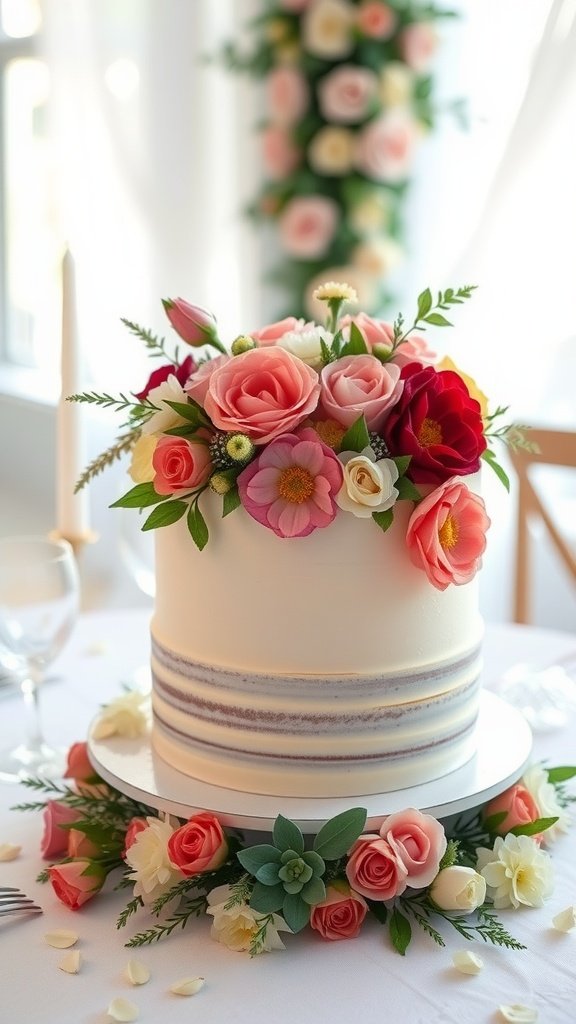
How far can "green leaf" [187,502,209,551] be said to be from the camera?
0.89 metres

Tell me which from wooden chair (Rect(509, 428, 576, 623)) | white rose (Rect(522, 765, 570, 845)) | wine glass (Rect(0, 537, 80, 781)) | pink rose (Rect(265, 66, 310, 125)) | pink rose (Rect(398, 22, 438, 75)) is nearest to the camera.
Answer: white rose (Rect(522, 765, 570, 845))

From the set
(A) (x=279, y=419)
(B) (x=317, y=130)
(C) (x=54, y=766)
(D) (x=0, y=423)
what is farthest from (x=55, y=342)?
(A) (x=279, y=419)

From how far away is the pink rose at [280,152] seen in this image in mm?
2988

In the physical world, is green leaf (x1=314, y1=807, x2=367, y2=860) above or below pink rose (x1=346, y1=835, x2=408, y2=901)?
above

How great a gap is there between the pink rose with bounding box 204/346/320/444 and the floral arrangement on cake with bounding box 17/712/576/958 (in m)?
0.29

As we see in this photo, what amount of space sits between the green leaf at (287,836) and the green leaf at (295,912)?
34mm


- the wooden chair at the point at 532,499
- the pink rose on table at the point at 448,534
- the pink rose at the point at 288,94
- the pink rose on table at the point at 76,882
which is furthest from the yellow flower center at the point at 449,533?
the pink rose at the point at 288,94

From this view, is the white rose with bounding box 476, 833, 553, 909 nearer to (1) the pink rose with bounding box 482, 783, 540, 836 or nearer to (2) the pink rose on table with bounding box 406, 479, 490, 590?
(1) the pink rose with bounding box 482, 783, 540, 836

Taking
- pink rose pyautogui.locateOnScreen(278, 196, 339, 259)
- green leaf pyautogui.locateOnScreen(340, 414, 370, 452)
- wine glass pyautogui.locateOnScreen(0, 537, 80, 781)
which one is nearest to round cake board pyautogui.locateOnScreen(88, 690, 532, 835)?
wine glass pyautogui.locateOnScreen(0, 537, 80, 781)

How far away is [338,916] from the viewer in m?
0.85

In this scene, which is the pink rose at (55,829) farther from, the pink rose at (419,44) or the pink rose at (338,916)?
the pink rose at (419,44)

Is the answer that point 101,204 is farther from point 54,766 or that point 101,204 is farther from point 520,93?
point 54,766

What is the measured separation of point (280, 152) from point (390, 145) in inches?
15.7

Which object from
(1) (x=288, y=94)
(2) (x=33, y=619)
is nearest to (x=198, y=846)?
(2) (x=33, y=619)
